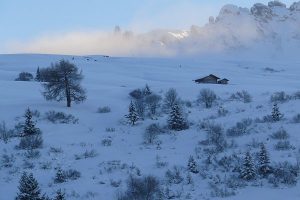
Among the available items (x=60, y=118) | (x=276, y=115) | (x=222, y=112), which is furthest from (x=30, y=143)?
(x=276, y=115)

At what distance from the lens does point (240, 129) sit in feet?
100

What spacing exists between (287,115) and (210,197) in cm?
1438

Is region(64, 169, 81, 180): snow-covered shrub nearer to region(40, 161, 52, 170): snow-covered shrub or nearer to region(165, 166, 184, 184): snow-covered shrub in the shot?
region(40, 161, 52, 170): snow-covered shrub

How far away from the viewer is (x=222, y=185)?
2189 cm

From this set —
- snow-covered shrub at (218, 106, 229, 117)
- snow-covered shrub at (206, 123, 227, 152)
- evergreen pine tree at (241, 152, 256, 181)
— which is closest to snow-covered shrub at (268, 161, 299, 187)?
evergreen pine tree at (241, 152, 256, 181)

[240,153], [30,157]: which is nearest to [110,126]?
[30,157]

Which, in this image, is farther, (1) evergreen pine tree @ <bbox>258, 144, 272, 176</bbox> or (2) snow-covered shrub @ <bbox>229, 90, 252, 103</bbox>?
(2) snow-covered shrub @ <bbox>229, 90, 252, 103</bbox>

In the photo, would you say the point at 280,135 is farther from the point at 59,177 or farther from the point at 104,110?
the point at 104,110

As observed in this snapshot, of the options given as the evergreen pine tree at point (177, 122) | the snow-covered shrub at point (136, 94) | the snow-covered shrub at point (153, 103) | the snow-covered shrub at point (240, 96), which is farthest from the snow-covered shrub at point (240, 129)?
the snow-covered shrub at point (136, 94)

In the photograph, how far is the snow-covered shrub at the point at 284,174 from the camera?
2142 cm

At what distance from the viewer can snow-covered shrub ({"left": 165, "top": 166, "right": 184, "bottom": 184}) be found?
22.7m

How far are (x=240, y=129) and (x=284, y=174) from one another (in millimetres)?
8643

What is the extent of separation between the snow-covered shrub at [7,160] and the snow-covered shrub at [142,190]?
753 centimetres

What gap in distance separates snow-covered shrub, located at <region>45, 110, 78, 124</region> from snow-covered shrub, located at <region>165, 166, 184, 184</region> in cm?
1423
